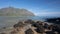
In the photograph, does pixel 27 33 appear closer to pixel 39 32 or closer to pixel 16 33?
pixel 16 33

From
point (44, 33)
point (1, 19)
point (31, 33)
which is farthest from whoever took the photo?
point (1, 19)

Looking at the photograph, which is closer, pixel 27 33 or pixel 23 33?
pixel 27 33

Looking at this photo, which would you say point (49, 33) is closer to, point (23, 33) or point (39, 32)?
point (39, 32)

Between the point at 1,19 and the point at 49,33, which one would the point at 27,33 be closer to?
the point at 49,33

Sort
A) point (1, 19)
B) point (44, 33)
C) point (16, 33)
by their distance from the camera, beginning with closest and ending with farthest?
1. point (16, 33)
2. point (44, 33)
3. point (1, 19)

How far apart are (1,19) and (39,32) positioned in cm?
1124

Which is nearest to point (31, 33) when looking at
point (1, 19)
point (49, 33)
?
point (49, 33)

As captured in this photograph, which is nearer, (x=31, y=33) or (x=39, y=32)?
(x=31, y=33)

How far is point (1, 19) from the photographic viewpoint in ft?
58.8

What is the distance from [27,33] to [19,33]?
0.65 metres

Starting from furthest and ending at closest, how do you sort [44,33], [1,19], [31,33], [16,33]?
[1,19]
[44,33]
[16,33]
[31,33]

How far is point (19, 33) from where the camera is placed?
7.26m

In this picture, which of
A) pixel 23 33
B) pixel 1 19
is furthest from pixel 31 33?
pixel 1 19

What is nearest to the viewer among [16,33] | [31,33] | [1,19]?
[31,33]
